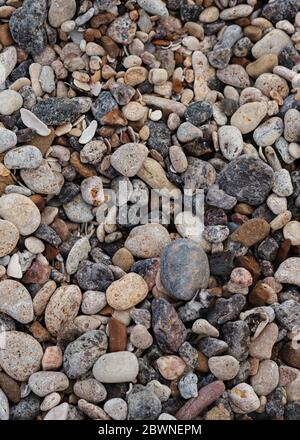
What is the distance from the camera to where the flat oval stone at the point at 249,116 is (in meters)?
1.51

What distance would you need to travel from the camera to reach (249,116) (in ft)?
4.96

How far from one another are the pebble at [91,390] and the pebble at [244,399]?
272 mm

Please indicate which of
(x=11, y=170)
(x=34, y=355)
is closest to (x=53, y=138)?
(x=11, y=170)

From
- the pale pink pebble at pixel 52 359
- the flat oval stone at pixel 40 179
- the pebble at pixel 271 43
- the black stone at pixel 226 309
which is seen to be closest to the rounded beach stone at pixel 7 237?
the flat oval stone at pixel 40 179

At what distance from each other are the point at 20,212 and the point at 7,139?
0.61ft

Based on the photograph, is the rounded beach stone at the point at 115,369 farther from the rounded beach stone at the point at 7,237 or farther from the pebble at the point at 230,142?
the pebble at the point at 230,142

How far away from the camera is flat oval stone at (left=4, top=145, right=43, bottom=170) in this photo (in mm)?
1375

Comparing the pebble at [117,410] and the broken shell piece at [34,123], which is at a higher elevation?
the broken shell piece at [34,123]

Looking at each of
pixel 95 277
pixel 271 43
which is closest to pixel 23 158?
pixel 95 277

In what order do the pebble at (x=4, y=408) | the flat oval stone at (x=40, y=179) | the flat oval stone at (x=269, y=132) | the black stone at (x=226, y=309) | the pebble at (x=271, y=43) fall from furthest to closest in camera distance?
the pebble at (x=271, y=43)
the flat oval stone at (x=269, y=132)
the flat oval stone at (x=40, y=179)
the black stone at (x=226, y=309)
the pebble at (x=4, y=408)

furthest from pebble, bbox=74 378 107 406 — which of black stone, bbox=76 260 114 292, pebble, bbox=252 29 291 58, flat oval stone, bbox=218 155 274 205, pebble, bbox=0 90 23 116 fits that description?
pebble, bbox=252 29 291 58

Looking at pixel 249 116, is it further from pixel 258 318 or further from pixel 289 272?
pixel 258 318

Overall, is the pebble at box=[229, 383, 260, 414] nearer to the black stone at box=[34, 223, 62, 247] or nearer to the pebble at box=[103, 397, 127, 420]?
the pebble at box=[103, 397, 127, 420]

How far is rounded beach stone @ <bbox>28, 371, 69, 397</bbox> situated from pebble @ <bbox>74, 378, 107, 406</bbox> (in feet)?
0.10
